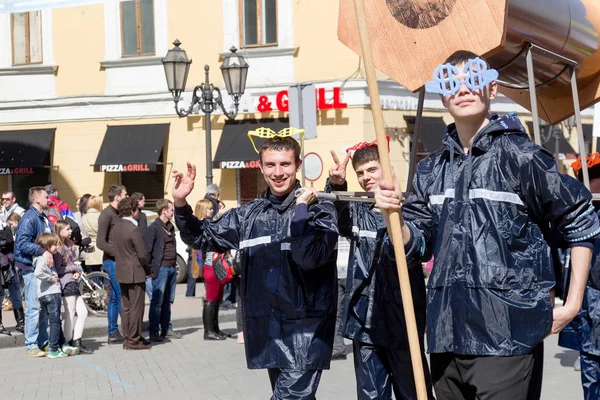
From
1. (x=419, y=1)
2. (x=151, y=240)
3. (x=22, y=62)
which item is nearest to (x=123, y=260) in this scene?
(x=151, y=240)

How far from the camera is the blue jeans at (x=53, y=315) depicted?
406 inches

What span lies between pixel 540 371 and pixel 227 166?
17.3 metres

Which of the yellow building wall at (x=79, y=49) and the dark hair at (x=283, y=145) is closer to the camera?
the dark hair at (x=283, y=145)

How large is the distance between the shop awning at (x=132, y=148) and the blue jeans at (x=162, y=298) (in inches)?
397

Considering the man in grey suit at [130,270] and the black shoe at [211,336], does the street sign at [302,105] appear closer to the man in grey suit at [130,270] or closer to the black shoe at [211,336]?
the man in grey suit at [130,270]

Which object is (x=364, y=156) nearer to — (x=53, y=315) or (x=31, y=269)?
(x=53, y=315)

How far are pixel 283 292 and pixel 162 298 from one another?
7.09 m

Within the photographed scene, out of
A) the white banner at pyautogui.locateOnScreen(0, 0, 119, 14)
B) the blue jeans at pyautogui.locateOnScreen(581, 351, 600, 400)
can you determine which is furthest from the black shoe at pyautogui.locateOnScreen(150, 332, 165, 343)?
the white banner at pyautogui.locateOnScreen(0, 0, 119, 14)

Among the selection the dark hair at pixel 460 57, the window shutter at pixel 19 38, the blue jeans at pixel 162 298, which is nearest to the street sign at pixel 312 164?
the blue jeans at pixel 162 298

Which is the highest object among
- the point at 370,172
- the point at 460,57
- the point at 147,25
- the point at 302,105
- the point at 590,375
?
the point at 147,25

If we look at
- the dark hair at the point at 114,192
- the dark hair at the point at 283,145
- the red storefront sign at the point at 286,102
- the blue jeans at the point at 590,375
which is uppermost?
the red storefront sign at the point at 286,102

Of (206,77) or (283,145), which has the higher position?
(206,77)

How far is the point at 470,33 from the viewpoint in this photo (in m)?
4.15

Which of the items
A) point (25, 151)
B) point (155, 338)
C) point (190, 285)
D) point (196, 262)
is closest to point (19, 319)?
point (155, 338)
